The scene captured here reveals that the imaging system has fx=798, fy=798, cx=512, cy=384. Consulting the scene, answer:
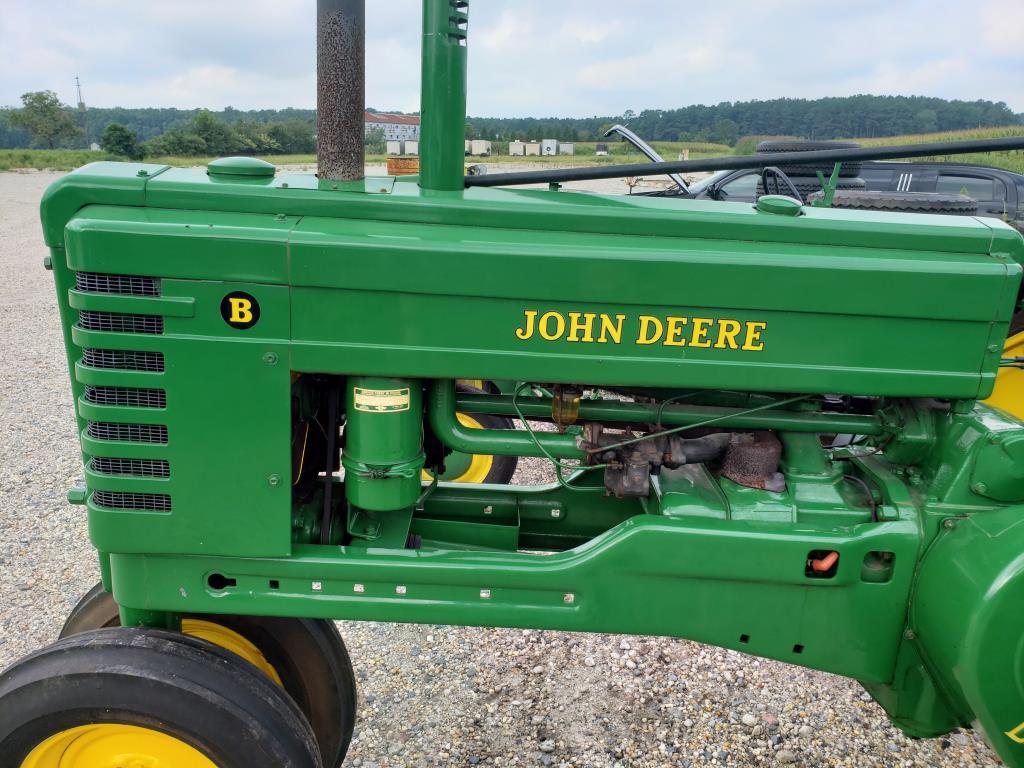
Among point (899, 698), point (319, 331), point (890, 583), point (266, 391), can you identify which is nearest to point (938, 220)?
point (890, 583)

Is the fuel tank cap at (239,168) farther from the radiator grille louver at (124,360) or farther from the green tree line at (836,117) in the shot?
the green tree line at (836,117)

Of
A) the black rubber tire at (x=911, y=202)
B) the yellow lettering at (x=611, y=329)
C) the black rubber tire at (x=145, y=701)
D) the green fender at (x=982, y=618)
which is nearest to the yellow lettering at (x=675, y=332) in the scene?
the yellow lettering at (x=611, y=329)

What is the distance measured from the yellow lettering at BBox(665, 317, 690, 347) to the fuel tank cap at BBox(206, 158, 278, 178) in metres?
1.07

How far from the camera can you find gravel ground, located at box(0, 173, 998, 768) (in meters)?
2.60

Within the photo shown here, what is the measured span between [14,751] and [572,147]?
4.10 metres

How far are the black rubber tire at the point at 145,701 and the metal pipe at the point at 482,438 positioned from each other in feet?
2.49

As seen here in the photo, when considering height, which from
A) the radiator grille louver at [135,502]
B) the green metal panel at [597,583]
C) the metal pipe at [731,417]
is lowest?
the green metal panel at [597,583]

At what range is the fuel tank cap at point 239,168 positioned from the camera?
2.00 metres

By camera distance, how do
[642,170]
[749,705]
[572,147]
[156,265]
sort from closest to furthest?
[156,265], [642,170], [749,705], [572,147]

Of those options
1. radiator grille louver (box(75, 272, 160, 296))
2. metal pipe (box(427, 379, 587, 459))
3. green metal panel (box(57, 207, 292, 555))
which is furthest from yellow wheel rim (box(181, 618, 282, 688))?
radiator grille louver (box(75, 272, 160, 296))

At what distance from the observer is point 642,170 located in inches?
82.9

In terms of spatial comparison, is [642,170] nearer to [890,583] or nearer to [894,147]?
[894,147]

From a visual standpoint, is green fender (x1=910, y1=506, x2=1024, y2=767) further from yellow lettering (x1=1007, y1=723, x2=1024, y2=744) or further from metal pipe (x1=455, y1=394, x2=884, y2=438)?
metal pipe (x1=455, y1=394, x2=884, y2=438)

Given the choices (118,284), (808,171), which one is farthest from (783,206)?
(808,171)
